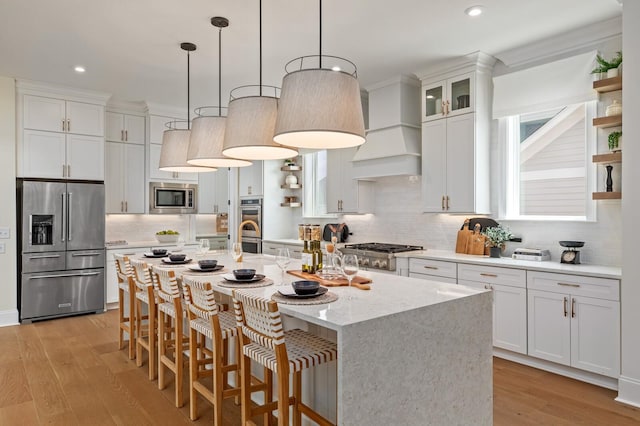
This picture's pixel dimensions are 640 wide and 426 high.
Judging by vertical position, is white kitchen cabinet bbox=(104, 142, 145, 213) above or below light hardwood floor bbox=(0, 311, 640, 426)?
above

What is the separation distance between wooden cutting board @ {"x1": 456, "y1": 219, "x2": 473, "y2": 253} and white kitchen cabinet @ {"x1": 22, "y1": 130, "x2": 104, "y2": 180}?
4.68 meters

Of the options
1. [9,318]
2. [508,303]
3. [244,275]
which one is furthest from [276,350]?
[9,318]

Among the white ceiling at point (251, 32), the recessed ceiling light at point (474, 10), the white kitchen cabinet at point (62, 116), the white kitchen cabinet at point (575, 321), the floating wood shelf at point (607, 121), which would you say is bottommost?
the white kitchen cabinet at point (575, 321)

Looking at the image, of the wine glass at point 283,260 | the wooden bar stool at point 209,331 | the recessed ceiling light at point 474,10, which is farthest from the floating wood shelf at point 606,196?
the wooden bar stool at point 209,331

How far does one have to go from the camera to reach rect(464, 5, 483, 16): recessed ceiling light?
10.7 feet

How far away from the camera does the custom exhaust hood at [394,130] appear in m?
4.87

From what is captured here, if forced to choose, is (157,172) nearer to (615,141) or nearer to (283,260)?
(283,260)

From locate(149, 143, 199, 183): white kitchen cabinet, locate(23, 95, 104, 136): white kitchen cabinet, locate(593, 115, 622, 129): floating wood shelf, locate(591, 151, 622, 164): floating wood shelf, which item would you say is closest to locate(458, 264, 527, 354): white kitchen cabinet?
locate(591, 151, 622, 164): floating wood shelf

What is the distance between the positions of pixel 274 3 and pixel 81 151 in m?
3.77

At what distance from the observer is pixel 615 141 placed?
3518 millimetres

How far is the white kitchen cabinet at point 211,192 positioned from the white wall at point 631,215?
6.07 metres

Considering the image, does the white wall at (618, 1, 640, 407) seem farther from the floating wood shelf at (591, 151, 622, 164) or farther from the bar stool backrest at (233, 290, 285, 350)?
the bar stool backrest at (233, 290, 285, 350)

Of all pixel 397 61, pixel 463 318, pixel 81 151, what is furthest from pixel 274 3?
pixel 81 151

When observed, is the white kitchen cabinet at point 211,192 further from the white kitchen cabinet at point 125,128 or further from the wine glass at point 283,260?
the wine glass at point 283,260
